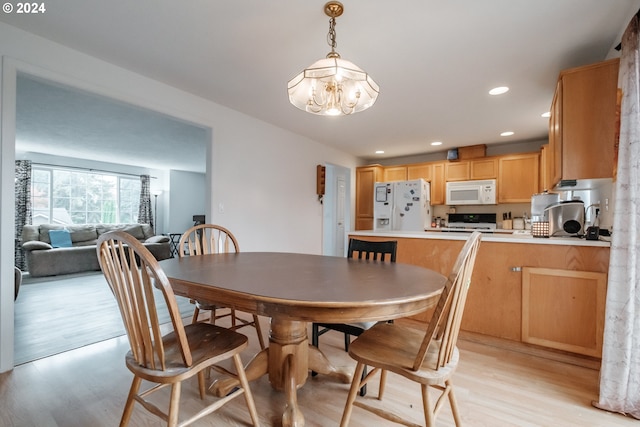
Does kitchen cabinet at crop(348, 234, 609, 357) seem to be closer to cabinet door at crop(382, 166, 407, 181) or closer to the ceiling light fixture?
the ceiling light fixture

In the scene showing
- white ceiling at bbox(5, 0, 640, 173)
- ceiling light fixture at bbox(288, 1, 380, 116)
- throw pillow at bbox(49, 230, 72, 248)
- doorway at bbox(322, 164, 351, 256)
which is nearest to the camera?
ceiling light fixture at bbox(288, 1, 380, 116)

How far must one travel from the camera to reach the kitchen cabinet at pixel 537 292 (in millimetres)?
2039

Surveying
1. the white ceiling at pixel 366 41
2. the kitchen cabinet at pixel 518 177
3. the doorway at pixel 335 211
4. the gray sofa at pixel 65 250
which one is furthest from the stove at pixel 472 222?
the gray sofa at pixel 65 250

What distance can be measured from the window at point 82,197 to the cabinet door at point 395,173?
6.05 meters

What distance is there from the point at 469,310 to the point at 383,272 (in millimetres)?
1485

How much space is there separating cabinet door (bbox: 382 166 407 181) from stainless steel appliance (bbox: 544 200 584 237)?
10.0ft

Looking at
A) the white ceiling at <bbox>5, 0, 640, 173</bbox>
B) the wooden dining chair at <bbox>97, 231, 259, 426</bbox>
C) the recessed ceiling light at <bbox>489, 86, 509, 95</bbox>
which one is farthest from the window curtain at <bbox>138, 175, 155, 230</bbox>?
the recessed ceiling light at <bbox>489, 86, 509, 95</bbox>

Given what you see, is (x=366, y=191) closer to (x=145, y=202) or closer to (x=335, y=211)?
(x=335, y=211)

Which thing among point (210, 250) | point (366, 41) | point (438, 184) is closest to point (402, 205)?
point (438, 184)

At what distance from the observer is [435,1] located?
164 cm

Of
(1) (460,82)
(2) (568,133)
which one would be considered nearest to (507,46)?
(1) (460,82)
